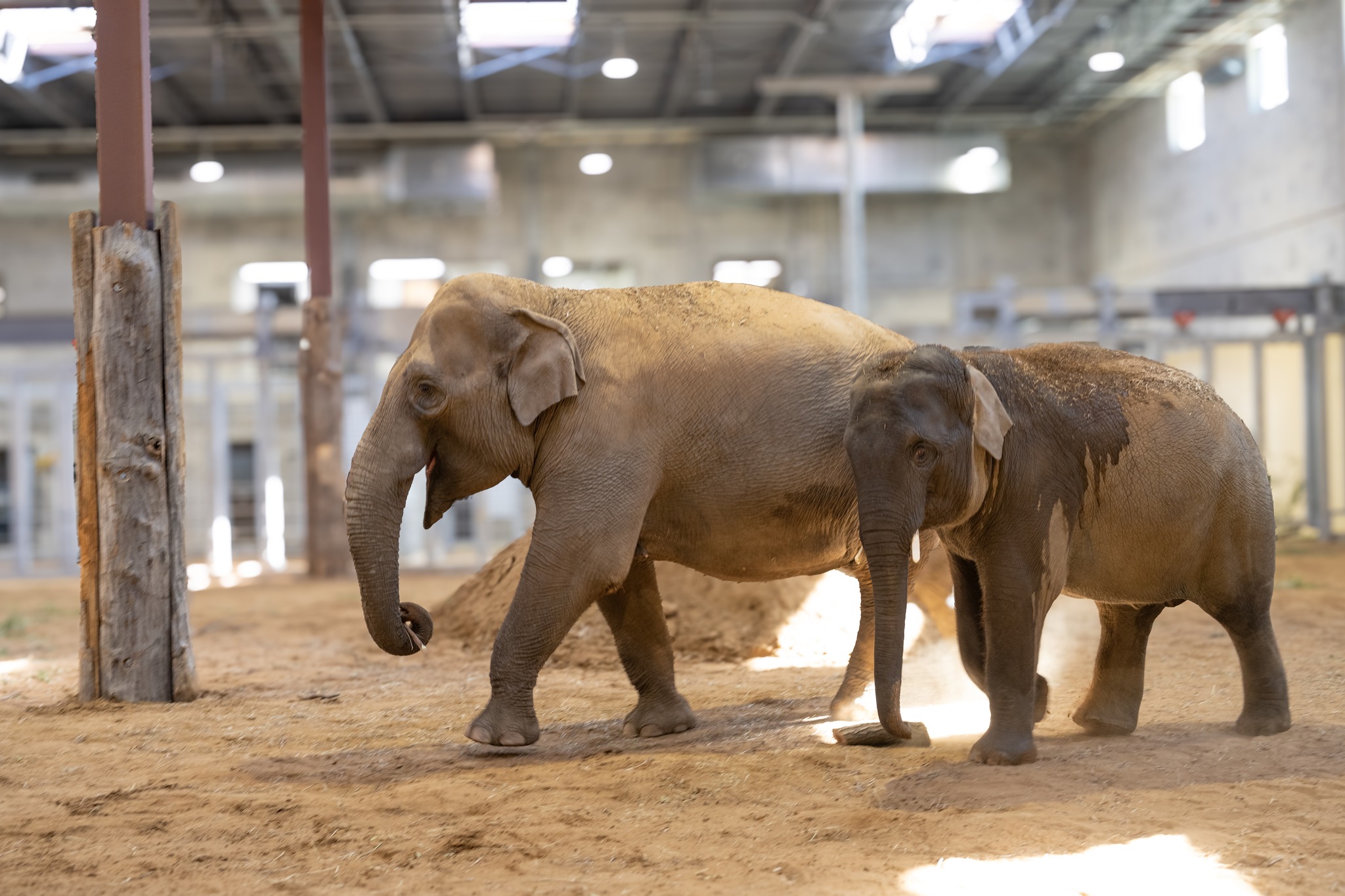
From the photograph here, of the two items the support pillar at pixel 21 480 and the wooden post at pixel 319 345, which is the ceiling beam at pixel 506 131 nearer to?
the support pillar at pixel 21 480

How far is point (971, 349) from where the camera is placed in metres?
4.58

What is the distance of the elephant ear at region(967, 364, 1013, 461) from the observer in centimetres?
389

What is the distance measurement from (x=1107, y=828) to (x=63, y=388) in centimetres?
1526

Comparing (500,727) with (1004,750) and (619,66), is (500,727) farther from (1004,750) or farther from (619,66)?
(619,66)

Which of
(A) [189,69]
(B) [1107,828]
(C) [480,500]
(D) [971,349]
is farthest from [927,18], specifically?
(B) [1107,828]

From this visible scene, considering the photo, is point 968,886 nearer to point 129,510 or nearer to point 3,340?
point 129,510

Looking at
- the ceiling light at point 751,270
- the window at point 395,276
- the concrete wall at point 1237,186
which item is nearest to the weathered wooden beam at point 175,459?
the concrete wall at point 1237,186

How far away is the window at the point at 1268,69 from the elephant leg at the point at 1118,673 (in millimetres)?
15433

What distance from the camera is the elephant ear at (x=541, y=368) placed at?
4.45 metres

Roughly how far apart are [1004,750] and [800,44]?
16290 mm

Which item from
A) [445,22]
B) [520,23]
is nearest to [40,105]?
[445,22]

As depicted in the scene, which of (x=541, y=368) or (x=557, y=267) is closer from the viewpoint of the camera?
(x=541, y=368)

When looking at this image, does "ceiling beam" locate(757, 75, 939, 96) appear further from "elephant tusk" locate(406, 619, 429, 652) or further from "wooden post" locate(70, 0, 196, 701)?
"elephant tusk" locate(406, 619, 429, 652)

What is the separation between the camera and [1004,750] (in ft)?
13.0
